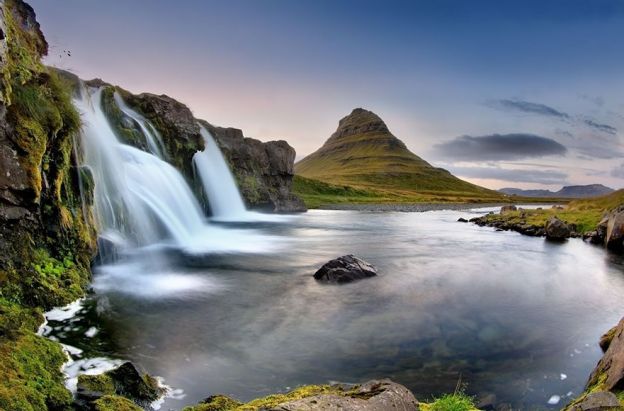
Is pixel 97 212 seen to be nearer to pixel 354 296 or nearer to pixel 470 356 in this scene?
pixel 354 296

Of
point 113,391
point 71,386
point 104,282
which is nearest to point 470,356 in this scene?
point 113,391

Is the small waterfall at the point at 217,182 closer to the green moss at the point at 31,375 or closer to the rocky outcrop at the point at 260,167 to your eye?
the rocky outcrop at the point at 260,167

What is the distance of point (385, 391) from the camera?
20.2 ft

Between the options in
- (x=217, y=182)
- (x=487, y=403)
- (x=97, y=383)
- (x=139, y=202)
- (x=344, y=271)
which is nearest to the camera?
(x=97, y=383)

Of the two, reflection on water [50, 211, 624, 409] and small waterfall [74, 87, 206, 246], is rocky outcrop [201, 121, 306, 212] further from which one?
reflection on water [50, 211, 624, 409]

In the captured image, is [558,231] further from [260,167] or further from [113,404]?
[260,167]

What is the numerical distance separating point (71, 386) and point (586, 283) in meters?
24.2

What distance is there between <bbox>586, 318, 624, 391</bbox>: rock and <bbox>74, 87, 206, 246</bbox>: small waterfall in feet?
70.4

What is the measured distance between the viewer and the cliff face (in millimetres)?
38594

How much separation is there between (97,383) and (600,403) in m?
8.55

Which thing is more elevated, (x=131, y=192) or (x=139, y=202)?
(x=131, y=192)

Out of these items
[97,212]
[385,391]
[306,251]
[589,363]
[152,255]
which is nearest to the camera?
[385,391]

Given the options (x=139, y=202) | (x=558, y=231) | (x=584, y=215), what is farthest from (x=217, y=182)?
(x=584, y=215)

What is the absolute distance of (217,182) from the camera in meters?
56.3
